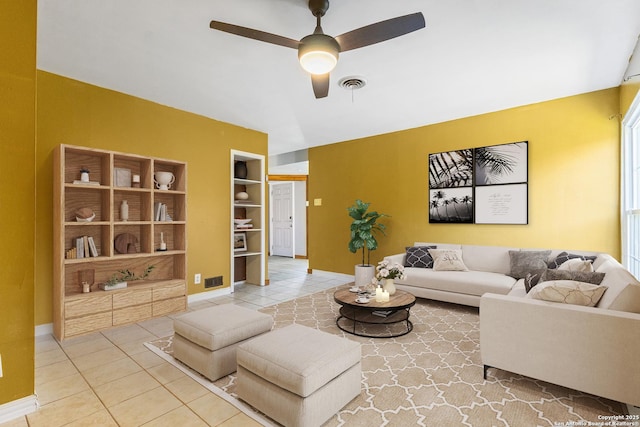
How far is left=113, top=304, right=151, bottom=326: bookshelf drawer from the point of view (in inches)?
131

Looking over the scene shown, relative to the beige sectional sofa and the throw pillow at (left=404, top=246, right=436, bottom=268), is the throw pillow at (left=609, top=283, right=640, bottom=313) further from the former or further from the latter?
the throw pillow at (left=404, top=246, right=436, bottom=268)

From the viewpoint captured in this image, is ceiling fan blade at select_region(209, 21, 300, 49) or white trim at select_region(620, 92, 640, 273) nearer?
ceiling fan blade at select_region(209, 21, 300, 49)

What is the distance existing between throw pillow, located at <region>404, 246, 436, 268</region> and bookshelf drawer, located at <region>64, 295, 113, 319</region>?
380 cm

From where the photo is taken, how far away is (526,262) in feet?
12.4

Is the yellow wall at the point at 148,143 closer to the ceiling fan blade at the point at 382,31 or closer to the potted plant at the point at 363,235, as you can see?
the potted plant at the point at 363,235

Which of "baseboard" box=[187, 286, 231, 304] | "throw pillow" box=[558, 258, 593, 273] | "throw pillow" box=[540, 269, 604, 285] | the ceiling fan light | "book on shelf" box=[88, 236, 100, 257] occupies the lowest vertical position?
"baseboard" box=[187, 286, 231, 304]

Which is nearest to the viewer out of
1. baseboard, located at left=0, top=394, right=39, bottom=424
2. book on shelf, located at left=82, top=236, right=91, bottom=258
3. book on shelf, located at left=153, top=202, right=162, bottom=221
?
baseboard, located at left=0, top=394, right=39, bottom=424

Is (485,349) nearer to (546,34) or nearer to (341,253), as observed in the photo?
(546,34)

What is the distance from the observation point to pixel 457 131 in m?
4.70

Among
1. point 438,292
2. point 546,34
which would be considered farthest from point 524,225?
point 546,34

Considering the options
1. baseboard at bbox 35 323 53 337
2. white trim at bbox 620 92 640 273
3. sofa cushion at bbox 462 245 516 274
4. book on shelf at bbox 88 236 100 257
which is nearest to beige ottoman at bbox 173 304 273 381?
book on shelf at bbox 88 236 100 257

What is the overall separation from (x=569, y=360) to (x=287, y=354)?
5.83 ft

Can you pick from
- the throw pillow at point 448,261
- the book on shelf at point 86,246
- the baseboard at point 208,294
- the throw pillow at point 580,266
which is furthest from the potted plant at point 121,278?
the throw pillow at point 580,266

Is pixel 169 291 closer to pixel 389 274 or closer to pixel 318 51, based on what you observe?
pixel 389 274
